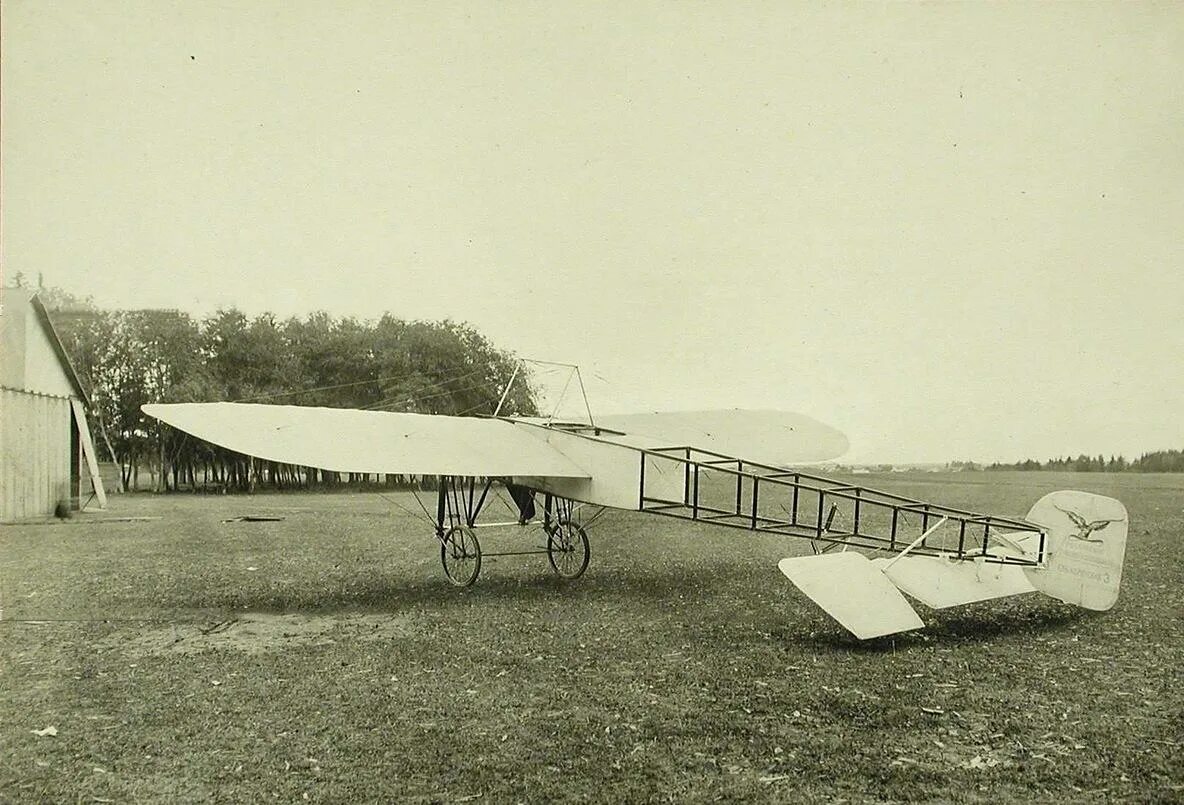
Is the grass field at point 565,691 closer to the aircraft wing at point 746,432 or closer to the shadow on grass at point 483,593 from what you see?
the shadow on grass at point 483,593

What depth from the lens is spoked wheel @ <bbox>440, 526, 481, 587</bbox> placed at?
8.60m

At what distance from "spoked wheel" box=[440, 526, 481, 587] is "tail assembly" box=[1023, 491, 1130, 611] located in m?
5.52

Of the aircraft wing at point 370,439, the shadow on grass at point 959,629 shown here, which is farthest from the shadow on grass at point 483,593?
the shadow on grass at point 959,629

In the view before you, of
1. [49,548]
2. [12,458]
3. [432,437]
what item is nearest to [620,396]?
[432,437]

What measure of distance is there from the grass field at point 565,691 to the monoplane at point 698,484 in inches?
16.6

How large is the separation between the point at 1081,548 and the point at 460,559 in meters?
6.25

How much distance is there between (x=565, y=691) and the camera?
4816 mm

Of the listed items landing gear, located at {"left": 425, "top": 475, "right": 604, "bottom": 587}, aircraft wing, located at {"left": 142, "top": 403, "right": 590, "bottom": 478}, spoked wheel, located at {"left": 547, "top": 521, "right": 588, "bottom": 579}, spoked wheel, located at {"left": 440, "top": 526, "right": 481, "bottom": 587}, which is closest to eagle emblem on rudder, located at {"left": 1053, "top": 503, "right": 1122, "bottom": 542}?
aircraft wing, located at {"left": 142, "top": 403, "right": 590, "bottom": 478}

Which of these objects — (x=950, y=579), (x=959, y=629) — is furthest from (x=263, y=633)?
(x=959, y=629)

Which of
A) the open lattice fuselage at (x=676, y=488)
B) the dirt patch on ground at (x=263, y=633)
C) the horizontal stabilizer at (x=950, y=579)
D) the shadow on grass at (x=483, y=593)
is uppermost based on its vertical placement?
the open lattice fuselage at (x=676, y=488)

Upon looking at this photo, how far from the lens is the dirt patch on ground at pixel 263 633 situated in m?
5.89

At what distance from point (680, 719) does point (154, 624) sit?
4.88 meters

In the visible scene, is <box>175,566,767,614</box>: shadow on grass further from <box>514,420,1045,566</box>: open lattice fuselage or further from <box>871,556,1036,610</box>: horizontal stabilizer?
<box>871,556,1036,610</box>: horizontal stabilizer

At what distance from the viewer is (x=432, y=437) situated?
806 centimetres
